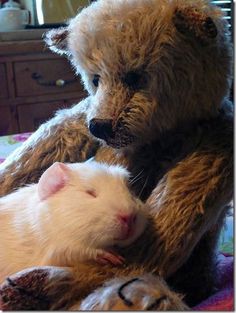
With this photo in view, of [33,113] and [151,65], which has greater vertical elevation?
[151,65]

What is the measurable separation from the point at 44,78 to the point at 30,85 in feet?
0.18

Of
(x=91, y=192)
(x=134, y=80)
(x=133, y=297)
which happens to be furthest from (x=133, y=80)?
(x=133, y=297)

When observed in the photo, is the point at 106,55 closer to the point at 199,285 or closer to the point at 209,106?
the point at 209,106

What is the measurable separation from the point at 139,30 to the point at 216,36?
84 millimetres

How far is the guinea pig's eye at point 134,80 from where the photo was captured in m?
0.54

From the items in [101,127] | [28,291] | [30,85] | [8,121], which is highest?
[101,127]

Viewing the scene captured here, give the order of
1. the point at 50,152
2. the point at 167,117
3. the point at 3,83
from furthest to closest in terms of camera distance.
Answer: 1. the point at 3,83
2. the point at 50,152
3. the point at 167,117

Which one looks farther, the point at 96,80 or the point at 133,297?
the point at 96,80

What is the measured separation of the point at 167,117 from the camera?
0.55 meters

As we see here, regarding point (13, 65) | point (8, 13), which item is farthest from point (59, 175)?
point (8, 13)

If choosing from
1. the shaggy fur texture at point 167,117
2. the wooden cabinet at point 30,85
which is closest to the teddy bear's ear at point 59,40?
the shaggy fur texture at point 167,117

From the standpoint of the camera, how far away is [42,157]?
668 mm

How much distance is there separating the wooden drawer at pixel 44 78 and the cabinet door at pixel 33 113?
0.04 metres

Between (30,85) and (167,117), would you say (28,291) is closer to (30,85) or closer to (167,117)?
(167,117)
